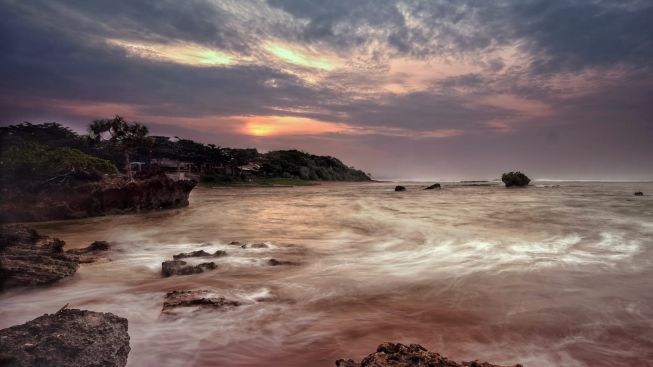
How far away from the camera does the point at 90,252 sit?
9141mm

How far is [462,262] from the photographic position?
26.9ft

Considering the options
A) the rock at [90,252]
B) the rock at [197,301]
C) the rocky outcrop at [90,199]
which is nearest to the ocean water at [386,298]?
the rock at [197,301]

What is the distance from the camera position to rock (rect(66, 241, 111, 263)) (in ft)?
26.8

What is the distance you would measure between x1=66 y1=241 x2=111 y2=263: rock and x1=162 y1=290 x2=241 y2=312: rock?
162 inches

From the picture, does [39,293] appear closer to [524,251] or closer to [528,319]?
[528,319]

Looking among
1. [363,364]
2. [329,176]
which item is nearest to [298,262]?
[363,364]

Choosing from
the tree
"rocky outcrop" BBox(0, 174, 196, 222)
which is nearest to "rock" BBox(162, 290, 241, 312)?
"rocky outcrop" BBox(0, 174, 196, 222)

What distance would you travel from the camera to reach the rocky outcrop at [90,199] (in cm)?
1576

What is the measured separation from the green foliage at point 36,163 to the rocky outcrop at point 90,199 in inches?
29.0

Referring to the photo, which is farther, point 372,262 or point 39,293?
point 372,262

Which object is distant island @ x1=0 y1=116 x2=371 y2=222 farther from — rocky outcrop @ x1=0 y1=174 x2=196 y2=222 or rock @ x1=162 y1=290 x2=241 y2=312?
rock @ x1=162 y1=290 x2=241 y2=312

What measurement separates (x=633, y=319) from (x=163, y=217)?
18017 mm

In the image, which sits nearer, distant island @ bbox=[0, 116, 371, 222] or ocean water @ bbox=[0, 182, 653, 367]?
ocean water @ bbox=[0, 182, 653, 367]

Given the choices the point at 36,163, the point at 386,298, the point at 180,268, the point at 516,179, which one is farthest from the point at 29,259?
the point at 516,179
